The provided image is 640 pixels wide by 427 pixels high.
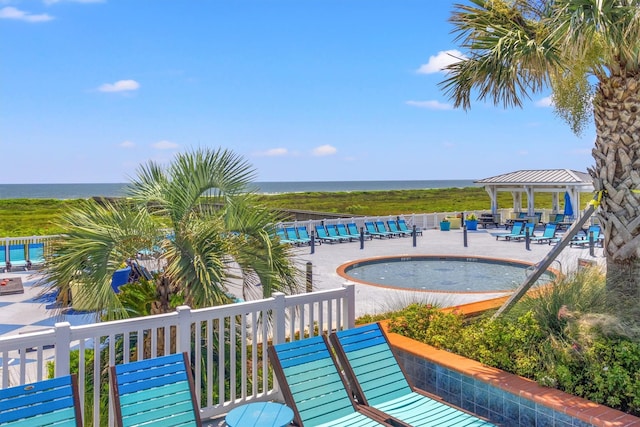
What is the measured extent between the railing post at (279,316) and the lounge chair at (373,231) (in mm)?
16543

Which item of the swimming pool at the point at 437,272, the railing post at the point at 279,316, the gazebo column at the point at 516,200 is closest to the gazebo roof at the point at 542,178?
the gazebo column at the point at 516,200

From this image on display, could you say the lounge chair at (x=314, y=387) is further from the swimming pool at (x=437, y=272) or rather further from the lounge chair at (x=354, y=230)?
the lounge chair at (x=354, y=230)

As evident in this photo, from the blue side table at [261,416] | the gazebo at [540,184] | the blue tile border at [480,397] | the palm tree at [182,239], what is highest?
the gazebo at [540,184]

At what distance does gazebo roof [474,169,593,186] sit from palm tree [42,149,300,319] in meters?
19.7

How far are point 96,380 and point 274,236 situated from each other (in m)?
2.31

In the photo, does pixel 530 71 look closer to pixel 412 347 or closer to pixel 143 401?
pixel 412 347

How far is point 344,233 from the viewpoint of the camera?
2017 centimetres

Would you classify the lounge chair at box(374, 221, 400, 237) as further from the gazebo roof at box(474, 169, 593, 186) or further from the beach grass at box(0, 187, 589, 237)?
the beach grass at box(0, 187, 589, 237)

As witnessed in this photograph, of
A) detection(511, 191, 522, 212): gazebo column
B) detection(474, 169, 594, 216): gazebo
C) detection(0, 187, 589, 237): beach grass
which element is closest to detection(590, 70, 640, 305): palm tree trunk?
detection(474, 169, 594, 216): gazebo

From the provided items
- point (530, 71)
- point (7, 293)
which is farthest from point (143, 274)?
point (7, 293)

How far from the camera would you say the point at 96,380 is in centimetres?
316

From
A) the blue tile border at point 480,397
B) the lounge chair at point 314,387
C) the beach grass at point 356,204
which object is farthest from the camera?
the beach grass at point 356,204

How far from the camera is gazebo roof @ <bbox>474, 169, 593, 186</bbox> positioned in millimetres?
21625

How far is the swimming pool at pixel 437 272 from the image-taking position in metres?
12.2
